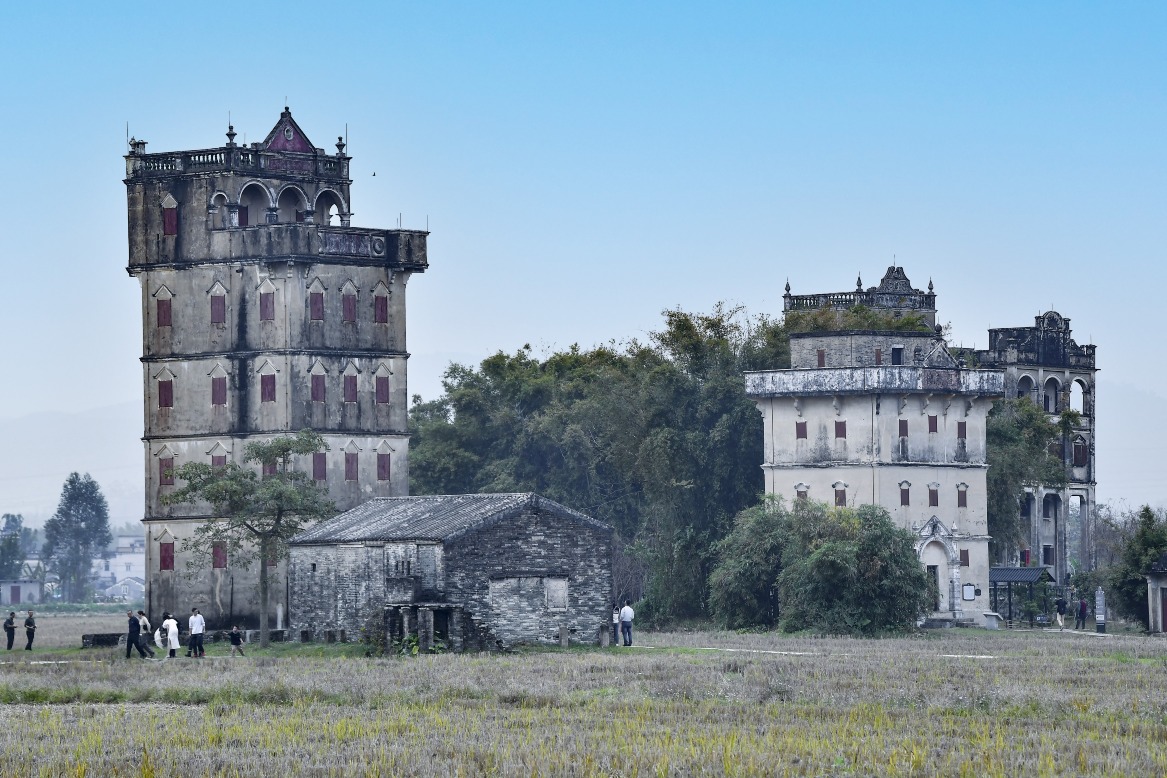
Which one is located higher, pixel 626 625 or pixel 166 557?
pixel 166 557

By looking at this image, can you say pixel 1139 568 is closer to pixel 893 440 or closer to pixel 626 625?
pixel 893 440

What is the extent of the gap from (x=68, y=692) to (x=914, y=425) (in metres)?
47.0

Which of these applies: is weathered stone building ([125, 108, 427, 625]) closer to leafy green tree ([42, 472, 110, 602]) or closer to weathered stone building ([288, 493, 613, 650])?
weathered stone building ([288, 493, 613, 650])

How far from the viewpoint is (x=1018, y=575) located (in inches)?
3410

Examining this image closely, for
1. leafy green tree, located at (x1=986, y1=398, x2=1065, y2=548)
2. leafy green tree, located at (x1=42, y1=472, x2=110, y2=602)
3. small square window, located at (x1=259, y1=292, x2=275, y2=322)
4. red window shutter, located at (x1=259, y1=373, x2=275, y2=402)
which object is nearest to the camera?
red window shutter, located at (x1=259, y1=373, x2=275, y2=402)

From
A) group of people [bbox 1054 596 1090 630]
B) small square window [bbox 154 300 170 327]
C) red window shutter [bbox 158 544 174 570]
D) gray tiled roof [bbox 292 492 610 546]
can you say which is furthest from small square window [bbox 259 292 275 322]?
group of people [bbox 1054 596 1090 630]

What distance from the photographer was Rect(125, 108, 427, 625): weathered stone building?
80562mm

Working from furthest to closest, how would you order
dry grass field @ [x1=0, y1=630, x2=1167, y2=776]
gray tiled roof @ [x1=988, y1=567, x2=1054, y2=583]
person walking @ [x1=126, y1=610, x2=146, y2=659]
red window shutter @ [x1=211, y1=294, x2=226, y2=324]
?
gray tiled roof @ [x1=988, y1=567, x2=1054, y2=583] → red window shutter @ [x1=211, y1=294, x2=226, y2=324] → person walking @ [x1=126, y1=610, x2=146, y2=659] → dry grass field @ [x1=0, y1=630, x2=1167, y2=776]

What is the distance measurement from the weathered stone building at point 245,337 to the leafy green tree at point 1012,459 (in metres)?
A: 26.3

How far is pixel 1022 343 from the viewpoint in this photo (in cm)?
11231

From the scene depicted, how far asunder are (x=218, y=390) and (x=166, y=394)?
236cm

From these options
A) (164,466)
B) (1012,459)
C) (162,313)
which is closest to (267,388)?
(164,466)

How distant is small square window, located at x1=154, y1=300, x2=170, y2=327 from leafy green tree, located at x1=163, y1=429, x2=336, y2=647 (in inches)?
403

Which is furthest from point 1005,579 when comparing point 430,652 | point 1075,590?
point 430,652
